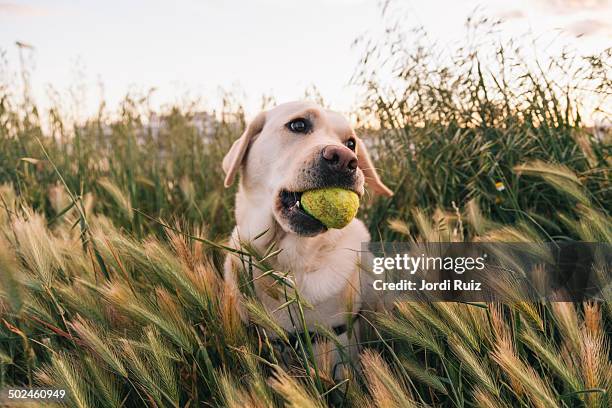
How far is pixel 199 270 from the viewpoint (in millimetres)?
1784

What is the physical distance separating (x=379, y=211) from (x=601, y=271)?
177cm

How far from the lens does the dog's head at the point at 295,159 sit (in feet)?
6.92

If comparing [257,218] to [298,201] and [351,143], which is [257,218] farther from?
[351,143]

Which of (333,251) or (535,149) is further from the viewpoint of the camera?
(535,149)

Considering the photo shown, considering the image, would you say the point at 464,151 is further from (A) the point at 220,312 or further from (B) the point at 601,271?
(A) the point at 220,312

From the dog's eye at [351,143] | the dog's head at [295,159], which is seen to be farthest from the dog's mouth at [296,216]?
the dog's eye at [351,143]

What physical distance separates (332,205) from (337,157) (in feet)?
0.66

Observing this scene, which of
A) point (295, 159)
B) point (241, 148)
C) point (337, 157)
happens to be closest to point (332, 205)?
point (337, 157)

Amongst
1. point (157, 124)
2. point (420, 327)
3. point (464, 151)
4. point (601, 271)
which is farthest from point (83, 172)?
point (601, 271)

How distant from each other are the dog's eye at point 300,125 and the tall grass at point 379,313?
2.16ft

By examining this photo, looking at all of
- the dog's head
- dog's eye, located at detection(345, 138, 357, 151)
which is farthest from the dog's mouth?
dog's eye, located at detection(345, 138, 357, 151)

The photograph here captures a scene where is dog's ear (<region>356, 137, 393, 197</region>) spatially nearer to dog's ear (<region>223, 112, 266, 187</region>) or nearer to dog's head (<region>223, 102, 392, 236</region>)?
dog's head (<region>223, 102, 392, 236</region>)

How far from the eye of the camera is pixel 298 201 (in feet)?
7.31

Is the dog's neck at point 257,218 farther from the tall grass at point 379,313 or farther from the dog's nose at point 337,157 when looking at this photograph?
the dog's nose at point 337,157
